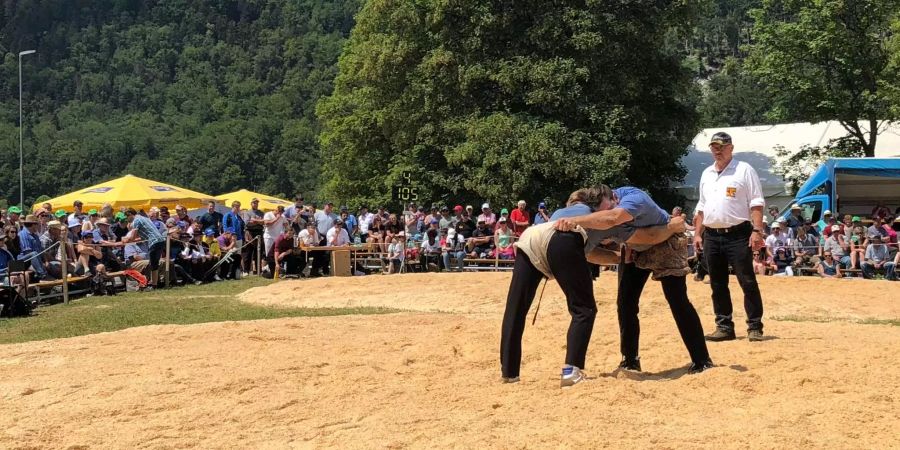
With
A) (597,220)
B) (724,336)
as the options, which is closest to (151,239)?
(724,336)

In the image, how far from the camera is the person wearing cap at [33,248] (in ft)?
55.7

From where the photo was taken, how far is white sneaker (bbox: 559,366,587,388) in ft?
25.1

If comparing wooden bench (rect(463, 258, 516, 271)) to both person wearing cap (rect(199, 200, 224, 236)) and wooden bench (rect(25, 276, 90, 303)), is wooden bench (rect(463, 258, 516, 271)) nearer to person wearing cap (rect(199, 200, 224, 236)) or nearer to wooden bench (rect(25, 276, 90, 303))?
person wearing cap (rect(199, 200, 224, 236))

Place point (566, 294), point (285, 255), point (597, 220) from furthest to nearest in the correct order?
point (285, 255)
point (566, 294)
point (597, 220)

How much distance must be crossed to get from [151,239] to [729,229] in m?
14.0

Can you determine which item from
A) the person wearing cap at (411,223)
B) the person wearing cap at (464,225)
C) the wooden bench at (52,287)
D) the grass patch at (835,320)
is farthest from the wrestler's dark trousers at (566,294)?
the person wearing cap at (411,223)

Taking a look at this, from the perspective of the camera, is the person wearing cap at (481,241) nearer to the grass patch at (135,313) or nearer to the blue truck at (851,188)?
the blue truck at (851,188)

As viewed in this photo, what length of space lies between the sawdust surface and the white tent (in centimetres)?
2967

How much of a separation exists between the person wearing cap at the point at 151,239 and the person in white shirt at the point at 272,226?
315 centimetres

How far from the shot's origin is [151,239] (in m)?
20.3

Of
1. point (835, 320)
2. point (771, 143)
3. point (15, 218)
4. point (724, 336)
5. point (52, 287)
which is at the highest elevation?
point (771, 143)

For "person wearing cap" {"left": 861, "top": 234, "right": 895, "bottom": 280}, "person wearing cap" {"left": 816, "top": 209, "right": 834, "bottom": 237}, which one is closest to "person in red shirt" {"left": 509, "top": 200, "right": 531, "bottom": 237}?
"person wearing cap" {"left": 816, "top": 209, "right": 834, "bottom": 237}

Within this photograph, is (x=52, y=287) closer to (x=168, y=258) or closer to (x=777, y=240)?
(x=168, y=258)

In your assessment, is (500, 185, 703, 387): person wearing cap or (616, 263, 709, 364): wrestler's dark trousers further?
Result: (616, 263, 709, 364): wrestler's dark trousers
